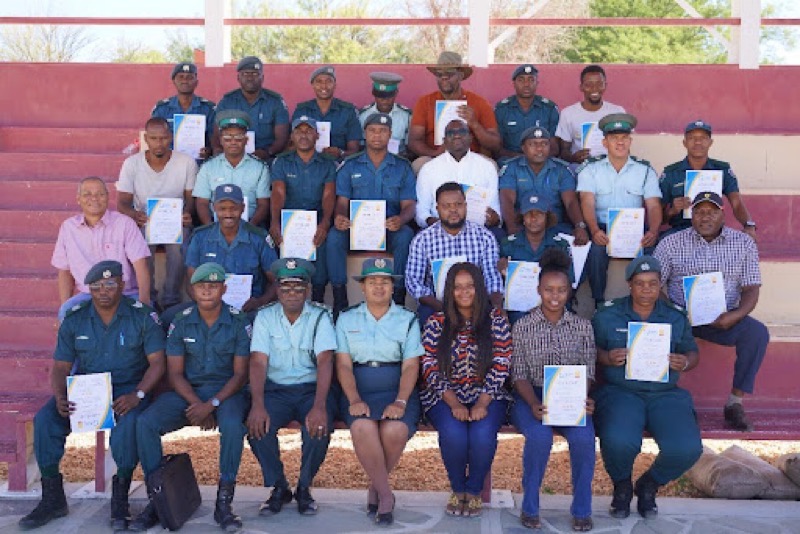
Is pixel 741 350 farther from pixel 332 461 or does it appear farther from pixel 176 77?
pixel 176 77

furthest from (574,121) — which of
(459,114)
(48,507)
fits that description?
(48,507)

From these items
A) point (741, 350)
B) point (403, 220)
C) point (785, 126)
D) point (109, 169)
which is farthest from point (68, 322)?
point (785, 126)

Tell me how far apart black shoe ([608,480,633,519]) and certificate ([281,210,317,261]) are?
2669mm

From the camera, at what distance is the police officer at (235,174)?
802 cm

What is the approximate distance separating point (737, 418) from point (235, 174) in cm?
396

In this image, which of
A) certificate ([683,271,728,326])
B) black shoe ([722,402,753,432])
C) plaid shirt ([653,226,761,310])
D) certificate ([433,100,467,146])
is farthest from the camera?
certificate ([433,100,467,146])

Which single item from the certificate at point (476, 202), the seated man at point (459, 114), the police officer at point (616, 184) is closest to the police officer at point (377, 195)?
the certificate at point (476, 202)

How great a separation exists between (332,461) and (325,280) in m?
1.72

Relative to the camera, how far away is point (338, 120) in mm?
8953

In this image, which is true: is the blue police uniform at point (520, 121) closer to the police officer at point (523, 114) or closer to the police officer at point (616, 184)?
the police officer at point (523, 114)

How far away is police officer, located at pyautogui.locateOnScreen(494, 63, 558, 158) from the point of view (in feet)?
29.1

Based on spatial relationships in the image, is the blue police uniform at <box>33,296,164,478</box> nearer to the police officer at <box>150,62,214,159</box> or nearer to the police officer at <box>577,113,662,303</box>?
the police officer at <box>150,62,214,159</box>

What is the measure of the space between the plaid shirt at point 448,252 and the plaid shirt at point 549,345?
72cm

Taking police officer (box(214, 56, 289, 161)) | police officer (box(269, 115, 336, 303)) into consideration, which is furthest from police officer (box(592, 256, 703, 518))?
police officer (box(214, 56, 289, 161))
